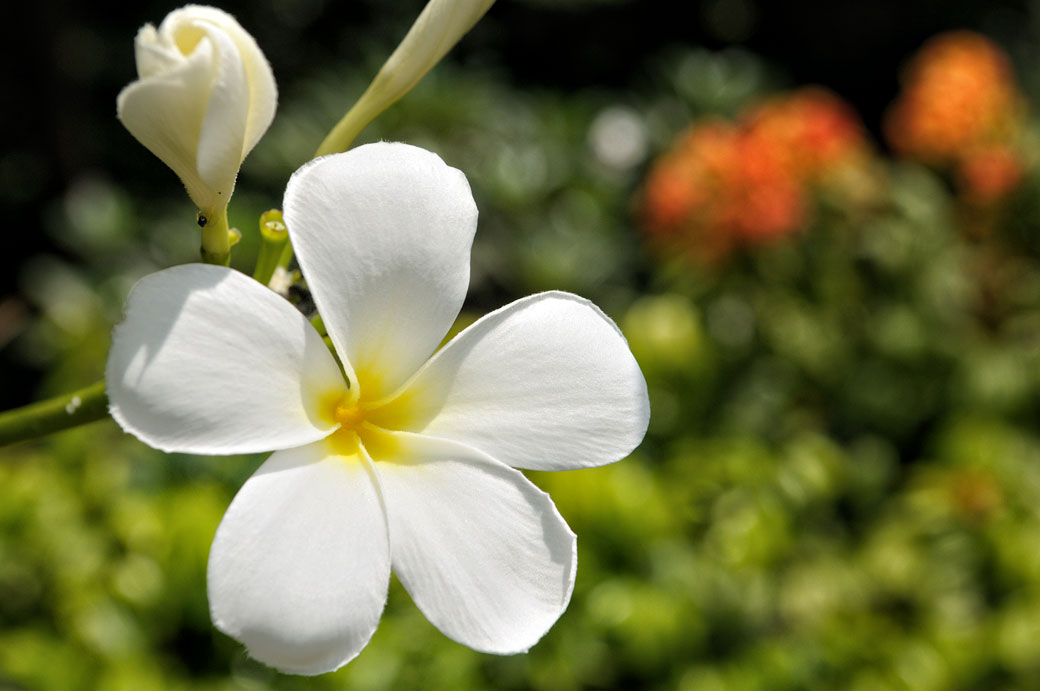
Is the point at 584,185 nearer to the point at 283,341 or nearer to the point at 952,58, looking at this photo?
the point at 952,58

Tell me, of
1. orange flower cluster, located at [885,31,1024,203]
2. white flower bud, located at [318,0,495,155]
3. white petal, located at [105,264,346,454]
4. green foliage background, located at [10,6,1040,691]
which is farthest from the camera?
orange flower cluster, located at [885,31,1024,203]

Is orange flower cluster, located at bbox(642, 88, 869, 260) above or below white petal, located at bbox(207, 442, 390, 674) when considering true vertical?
below

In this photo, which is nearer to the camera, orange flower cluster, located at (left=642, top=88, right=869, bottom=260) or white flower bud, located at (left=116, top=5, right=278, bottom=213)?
white flower bud, located at (left=116, top=5, right=278, bottom=213)

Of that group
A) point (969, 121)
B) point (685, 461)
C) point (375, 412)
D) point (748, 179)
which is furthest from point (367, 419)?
point (969, 121)

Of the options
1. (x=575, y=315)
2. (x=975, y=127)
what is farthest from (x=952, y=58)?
(x=575, y=315)

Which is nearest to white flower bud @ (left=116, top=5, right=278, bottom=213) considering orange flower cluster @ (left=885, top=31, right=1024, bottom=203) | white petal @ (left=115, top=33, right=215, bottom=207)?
white petal @ (left=115, top=33, right=215, bottom=207)

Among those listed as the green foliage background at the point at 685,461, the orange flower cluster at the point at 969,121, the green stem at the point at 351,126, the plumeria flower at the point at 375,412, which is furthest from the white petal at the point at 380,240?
the orange flower cluster at the point at 969,121

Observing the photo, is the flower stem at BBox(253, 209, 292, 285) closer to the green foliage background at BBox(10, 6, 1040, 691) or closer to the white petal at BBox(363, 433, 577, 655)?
the white petal at BBox(363, 433, 577, 655)

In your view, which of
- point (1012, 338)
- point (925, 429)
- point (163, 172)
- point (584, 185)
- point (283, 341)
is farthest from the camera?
point (163, 172)
